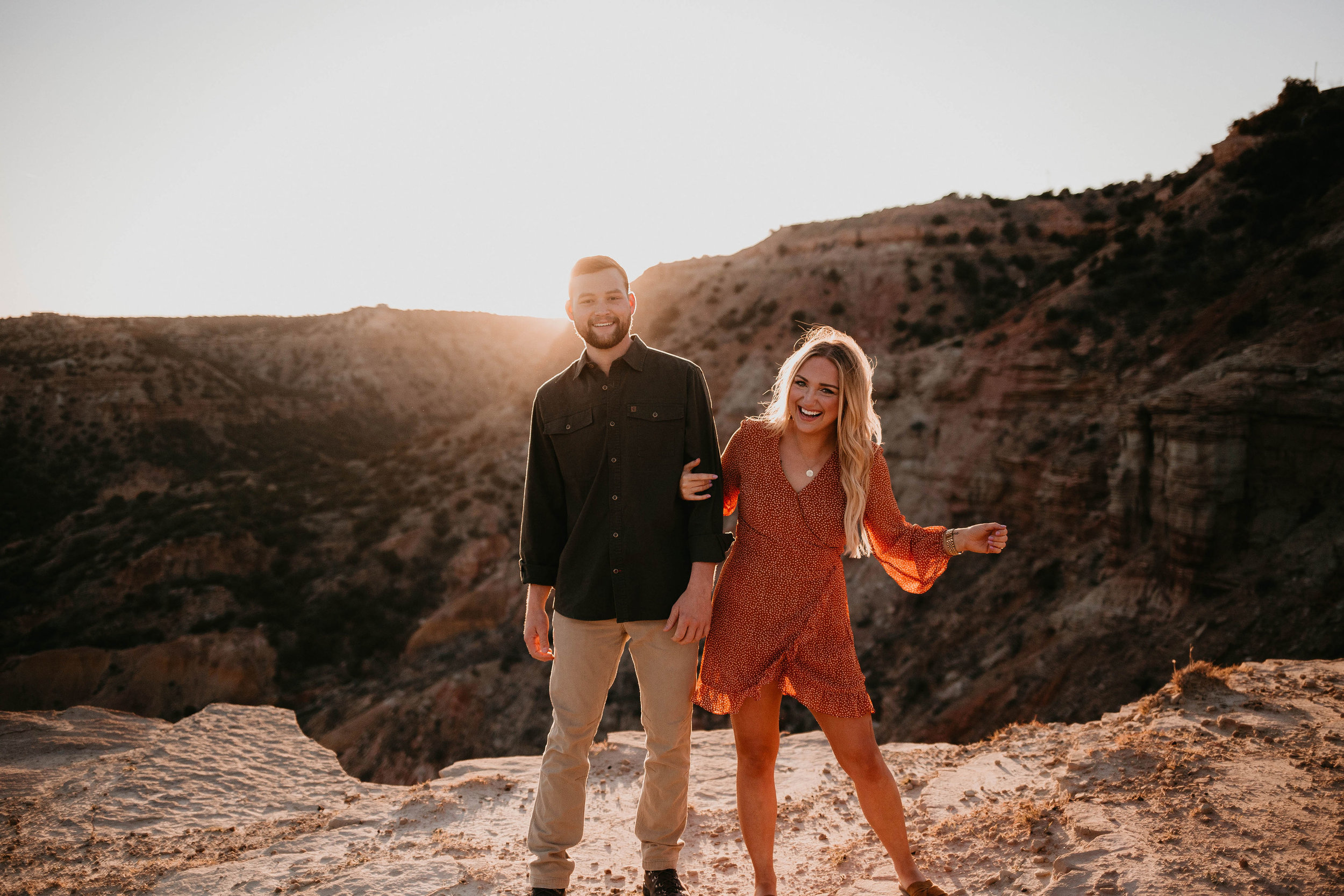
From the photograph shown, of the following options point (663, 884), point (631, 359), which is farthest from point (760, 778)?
point (631, 359)

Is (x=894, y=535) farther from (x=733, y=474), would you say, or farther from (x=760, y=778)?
(x=760, y=778)

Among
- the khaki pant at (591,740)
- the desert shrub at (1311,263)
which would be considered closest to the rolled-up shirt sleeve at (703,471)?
the khaki pant at (591,740)

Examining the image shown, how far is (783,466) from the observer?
118 inches

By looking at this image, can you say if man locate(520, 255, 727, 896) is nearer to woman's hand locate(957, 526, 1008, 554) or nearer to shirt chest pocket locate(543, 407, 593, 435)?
shirt chest pocket locate(543, 407, 593, 435)

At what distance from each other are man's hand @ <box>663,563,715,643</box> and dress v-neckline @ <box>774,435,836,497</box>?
477 millimetres

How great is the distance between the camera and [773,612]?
9.39 ft

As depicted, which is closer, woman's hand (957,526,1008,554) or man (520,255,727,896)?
woman's hand (957,526,1008,554)

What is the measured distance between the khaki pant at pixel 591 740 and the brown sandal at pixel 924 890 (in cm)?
95

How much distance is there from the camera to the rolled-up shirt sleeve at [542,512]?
3121 millimetres

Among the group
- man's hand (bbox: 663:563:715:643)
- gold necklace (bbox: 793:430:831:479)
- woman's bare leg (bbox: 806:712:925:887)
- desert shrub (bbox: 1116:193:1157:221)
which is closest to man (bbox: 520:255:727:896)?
man's hand (bbox: 663:563:715:643)

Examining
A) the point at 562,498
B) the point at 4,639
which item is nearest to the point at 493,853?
the point at 562,498

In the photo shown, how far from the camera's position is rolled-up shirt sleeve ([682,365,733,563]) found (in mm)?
2850

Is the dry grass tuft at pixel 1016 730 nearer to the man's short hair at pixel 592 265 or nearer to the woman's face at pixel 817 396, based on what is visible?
the woman's face at pixel 817 396

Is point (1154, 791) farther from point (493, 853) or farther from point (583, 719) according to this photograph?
point (493, 853)
